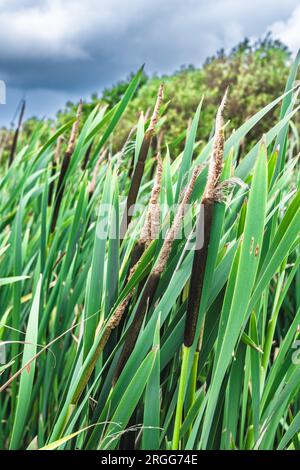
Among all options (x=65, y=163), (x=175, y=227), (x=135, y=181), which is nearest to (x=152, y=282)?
(x=175, y=227)

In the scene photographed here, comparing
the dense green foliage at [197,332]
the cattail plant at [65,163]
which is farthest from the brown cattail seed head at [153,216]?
the cattail plant at [65,163]

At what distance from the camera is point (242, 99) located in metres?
6.19

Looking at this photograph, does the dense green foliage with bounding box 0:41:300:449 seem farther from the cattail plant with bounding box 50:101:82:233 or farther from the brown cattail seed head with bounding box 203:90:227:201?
the cattail plant with bounding box 50:101:82:233

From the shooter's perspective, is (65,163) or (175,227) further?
(65,163)

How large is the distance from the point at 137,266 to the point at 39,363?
1.66 feet

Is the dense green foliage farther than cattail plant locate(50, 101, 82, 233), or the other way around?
cattail plant locate(50, 101, 82, 233)

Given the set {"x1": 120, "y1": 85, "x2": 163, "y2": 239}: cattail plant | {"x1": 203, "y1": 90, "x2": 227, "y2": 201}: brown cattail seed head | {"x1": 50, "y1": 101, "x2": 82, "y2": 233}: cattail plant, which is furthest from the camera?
{"x1": 50, "y1": 101, "x2": 82, "y2": 233}: cattail plant

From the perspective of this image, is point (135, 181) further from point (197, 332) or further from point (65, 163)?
point (65, 163)

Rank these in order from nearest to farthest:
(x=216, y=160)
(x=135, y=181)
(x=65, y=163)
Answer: (x=216, y=160) < (x=135, y=181) < (x=65, y=163)

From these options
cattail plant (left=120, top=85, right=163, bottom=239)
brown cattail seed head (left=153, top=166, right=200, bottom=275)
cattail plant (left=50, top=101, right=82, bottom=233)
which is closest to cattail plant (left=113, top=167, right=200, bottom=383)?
brown cattail seed head (left=153, top=166, right=200, bottom=275)

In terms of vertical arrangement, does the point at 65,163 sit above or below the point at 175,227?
above

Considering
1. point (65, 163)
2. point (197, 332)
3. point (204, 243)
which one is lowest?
point (197, 332)

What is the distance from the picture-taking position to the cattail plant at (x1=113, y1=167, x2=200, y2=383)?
0.62 meters

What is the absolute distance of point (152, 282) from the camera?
2.15 ft
